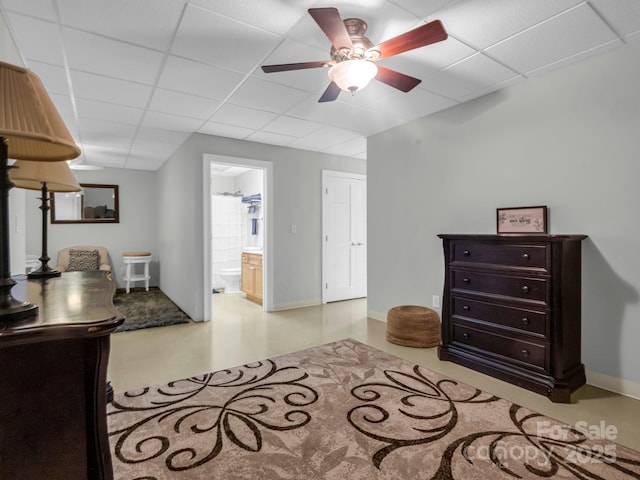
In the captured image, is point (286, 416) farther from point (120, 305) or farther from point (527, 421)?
point (120, 305)

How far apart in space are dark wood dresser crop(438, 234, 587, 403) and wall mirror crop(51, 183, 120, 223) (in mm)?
6556

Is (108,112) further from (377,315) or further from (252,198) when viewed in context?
A: (377,315)

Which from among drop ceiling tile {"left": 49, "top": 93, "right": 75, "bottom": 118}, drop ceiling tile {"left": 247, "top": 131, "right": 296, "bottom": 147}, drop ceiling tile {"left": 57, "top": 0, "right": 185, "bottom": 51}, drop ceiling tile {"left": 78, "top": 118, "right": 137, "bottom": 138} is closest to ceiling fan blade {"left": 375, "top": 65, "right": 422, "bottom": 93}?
drop ceiling tile {"left": 57, "top": 0, "right": 185, "bottom": 51}

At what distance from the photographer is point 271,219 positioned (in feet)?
16.3

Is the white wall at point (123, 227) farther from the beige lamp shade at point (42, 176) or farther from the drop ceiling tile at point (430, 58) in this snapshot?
the drop ceiling tile at point (430, 58)

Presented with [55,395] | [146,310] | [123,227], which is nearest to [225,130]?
[146,310]

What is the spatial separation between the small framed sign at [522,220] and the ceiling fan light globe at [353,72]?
70.6 inches

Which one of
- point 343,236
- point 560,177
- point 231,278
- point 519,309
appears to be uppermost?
point 560,177

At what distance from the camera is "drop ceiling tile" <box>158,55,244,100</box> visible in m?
2.67

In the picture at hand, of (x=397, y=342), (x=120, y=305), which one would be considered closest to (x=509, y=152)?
(x=397, y=342)

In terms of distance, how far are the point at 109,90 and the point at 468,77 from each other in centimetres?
315

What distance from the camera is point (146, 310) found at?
5.08m

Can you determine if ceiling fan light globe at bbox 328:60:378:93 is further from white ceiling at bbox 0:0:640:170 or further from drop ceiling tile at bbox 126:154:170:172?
drop ceiling tile at bbox 126:154:170:172

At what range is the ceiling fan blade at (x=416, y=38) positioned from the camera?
69.2 inches
